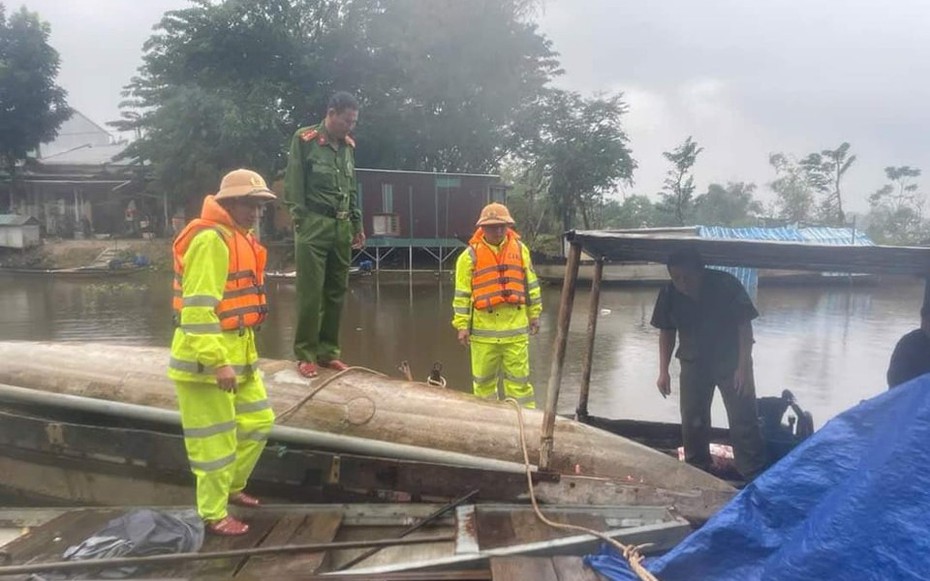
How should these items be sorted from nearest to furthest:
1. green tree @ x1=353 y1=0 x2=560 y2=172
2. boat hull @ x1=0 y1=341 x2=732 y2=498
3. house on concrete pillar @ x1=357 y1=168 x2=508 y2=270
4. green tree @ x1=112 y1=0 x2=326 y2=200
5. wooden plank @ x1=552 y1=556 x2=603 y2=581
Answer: wooden plank @ x1=552 y1=556 x2=603 y2=581
boat hull @ x1=0 y1=341 x2=732 y2=498
house on concrete pillar @ x1=357 y1=168 x2=508 y2=270
green tree @ x1=112 y1=0 x2=326 y2=200
green tree @ x1=353 y1=0 x2=560 y2=172

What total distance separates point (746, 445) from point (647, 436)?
107 centimetres

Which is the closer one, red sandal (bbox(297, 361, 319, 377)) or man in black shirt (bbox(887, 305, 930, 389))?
man in black shirt (bbox(887, 305, 930, 389))

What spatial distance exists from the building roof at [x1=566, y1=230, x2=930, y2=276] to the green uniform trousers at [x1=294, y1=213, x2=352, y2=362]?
6.17 feet

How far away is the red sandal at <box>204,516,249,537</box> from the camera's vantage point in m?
3.51

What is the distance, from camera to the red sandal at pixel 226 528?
138 inches

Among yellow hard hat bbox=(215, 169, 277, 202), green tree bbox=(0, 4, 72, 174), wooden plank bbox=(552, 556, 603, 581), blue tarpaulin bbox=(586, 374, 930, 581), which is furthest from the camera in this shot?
green tree bbox=(0, 4, 72, 174)

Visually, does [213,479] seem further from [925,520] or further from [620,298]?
[620,298]

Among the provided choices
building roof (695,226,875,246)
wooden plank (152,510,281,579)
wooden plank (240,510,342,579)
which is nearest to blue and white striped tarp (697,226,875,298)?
building roof (695,226,875,246)

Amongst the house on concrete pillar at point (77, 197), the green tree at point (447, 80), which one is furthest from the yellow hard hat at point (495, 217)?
the house on concrete pillar at point (77, 197)

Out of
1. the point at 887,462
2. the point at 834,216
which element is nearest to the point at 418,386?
the point at 887,462

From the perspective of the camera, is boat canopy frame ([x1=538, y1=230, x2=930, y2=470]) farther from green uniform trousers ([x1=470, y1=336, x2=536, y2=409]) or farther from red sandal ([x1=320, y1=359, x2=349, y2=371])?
red sandal ([x1=320, y1=359, x2=349, y2=371])

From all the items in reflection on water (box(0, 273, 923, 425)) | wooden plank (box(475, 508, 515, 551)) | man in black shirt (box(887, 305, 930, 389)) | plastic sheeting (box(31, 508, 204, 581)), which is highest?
man in black shirt (box(887, 305, 930, 389))

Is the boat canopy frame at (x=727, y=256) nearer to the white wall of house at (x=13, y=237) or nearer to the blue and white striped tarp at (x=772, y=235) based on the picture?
the blue and white striped tarp at (x=772, y=235)

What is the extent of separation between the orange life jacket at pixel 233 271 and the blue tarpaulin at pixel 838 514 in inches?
88.7
